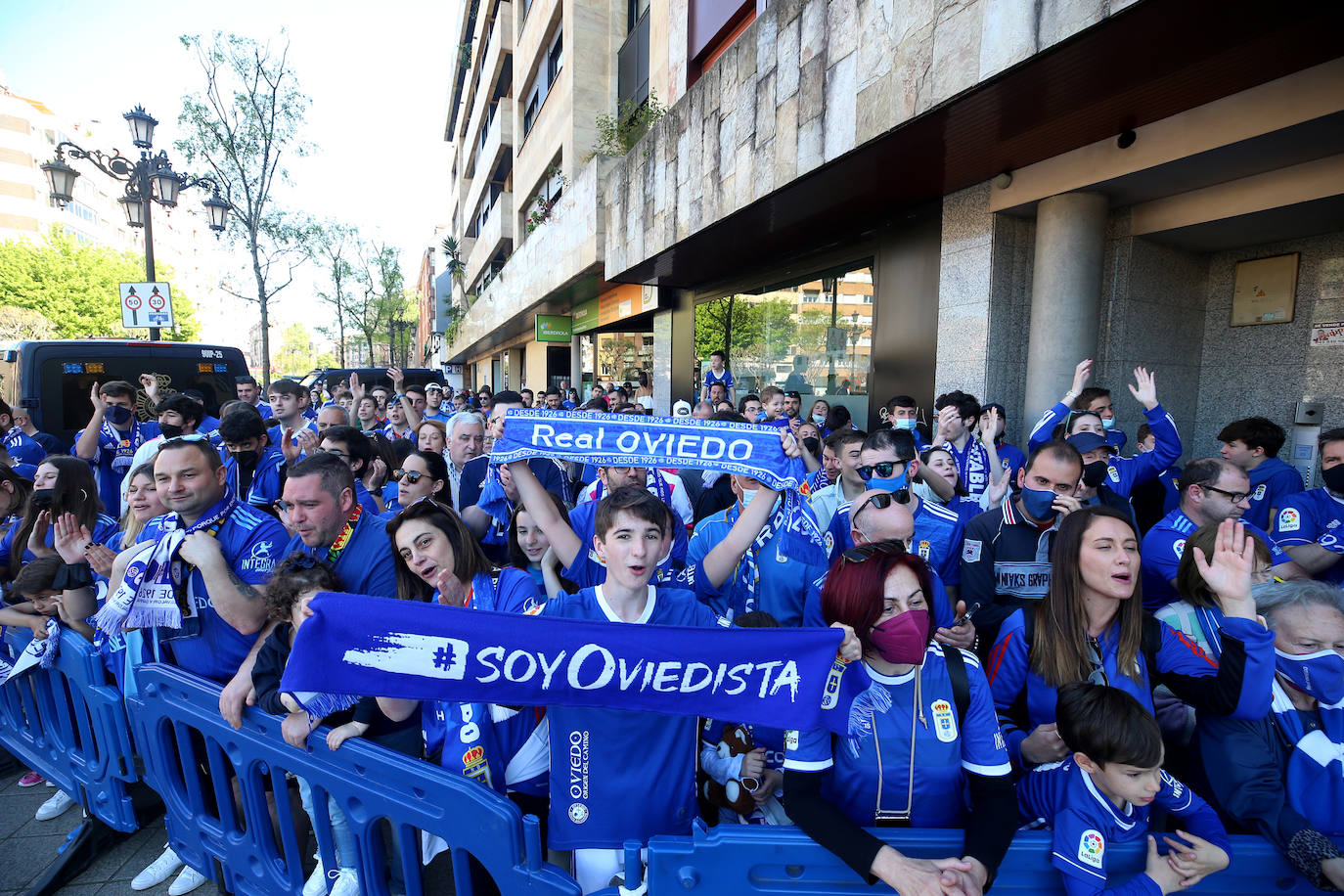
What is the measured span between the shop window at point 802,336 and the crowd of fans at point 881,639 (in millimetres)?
6299

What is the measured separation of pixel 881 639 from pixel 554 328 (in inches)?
832

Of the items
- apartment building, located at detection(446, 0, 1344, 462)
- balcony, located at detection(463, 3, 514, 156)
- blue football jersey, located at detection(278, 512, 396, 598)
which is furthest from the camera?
balcony, located at detection(463, 3, 514, 156)


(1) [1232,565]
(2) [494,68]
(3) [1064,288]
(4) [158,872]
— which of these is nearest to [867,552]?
(1) [1232,565]

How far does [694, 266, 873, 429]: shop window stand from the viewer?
9789 millimetres

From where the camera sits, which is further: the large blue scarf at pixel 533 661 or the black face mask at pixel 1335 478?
the black face mask at pixel 1335 478

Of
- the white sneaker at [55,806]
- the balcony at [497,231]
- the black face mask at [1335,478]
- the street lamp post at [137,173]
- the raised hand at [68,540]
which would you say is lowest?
the white sneaker at [55,806]

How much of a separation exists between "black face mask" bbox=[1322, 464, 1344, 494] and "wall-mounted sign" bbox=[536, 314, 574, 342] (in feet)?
66.1

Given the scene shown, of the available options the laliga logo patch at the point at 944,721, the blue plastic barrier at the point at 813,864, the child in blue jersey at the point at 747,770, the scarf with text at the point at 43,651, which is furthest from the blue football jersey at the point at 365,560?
the laliga logo patch at the point at 944,721

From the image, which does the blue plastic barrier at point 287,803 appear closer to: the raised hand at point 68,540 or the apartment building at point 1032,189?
the raised hand at point 68,540

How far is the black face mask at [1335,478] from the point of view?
349cm

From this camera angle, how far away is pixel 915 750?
1896 mm

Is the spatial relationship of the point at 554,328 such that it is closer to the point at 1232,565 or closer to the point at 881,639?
the point at 881,639

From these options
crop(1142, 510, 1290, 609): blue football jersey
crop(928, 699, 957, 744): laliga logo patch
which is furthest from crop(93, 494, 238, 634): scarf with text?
crop(1142, 510, 1290, 609): blue football jersey

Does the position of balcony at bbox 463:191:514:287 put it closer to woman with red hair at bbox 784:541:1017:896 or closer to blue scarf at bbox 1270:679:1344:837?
woman with red hair at bbox 784:541:1017:896
